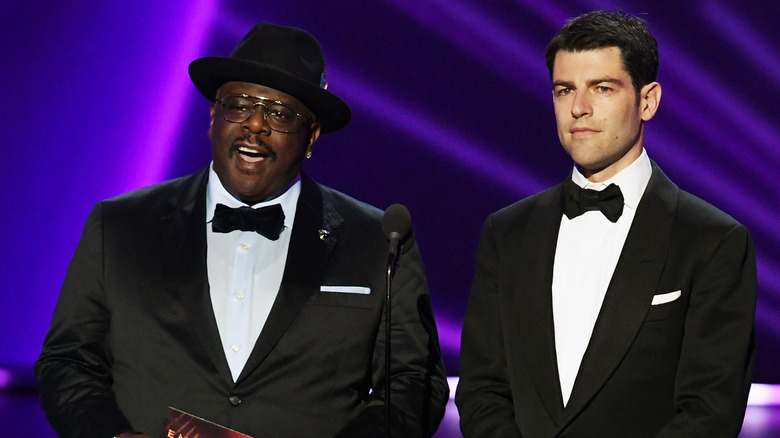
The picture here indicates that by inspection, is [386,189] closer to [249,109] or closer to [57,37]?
[57,37]

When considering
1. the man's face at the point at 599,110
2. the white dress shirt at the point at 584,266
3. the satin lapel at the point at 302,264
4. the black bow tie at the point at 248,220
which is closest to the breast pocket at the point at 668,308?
the white dress shirt at the point at 584,266

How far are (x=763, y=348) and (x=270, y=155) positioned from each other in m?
4.30

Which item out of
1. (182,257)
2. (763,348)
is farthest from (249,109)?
(763,348)

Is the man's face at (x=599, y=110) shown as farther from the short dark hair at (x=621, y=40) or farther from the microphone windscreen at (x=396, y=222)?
the microphone windscreen at (x=396, y=222)

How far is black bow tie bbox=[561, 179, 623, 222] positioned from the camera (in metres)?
2.42

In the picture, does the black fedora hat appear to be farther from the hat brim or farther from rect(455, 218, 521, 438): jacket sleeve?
rect(455, 218, 521, 438): jacket sleeve

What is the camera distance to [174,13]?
5621 mm

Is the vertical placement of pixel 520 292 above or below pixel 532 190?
below

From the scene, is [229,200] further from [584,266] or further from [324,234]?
[584,266]

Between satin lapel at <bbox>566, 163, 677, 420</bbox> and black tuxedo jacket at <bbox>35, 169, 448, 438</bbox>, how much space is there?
46 centimetres

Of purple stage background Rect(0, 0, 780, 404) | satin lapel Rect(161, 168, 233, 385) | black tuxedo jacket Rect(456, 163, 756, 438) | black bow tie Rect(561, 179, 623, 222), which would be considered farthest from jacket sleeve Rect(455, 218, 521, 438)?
purple stage background Rect(0, 0, 780, 404)

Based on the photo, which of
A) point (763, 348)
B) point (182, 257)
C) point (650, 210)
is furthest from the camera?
point (763, 348)

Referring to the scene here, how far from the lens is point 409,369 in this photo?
8.61 ft

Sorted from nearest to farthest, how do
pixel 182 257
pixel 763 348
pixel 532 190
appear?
pixel 182 257 → pixel 532 190 → pixel 763 348
